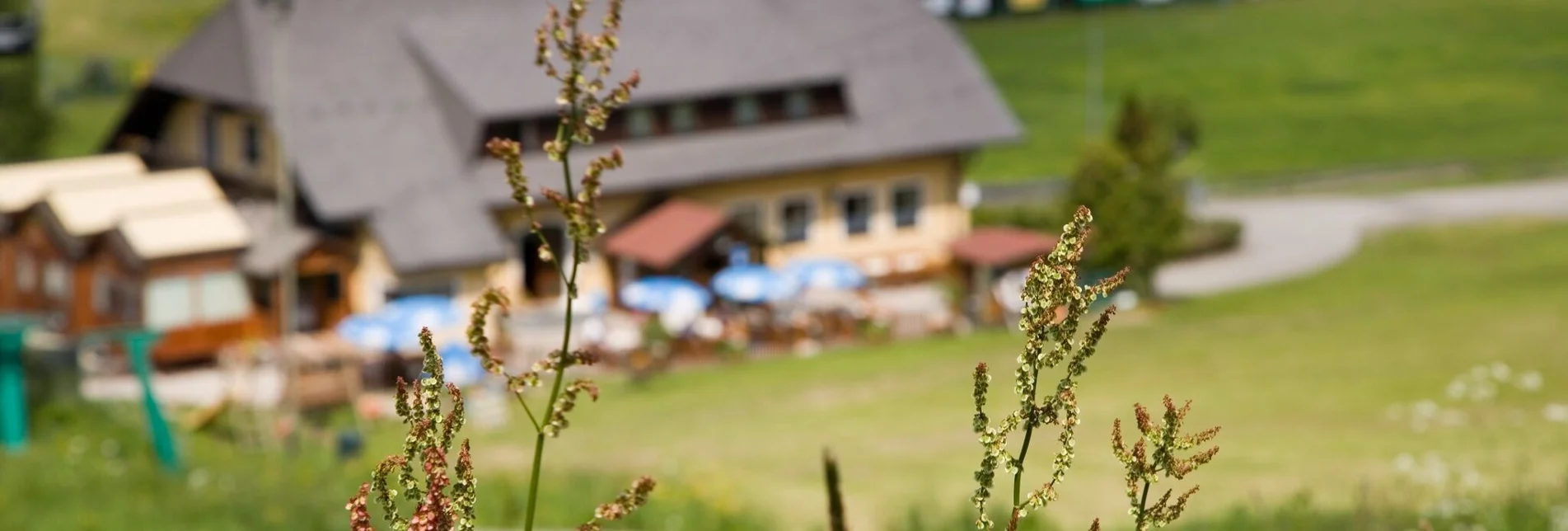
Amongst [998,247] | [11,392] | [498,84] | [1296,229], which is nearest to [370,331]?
[498,84]

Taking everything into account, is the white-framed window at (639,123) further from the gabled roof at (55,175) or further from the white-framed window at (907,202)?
the gabled roof at (55,175)

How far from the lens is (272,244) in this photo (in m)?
41.1

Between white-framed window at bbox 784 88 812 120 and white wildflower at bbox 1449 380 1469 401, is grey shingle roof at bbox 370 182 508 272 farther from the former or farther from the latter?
white wildflower at bbox 1449 380 1469 401

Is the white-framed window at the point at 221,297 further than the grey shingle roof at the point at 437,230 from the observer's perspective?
No

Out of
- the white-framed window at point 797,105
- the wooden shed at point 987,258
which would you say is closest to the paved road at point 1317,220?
the wooden shed at point 987,258

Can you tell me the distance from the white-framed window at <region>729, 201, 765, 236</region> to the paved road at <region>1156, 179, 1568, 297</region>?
910cm

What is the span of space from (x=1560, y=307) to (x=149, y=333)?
2528 centimetres

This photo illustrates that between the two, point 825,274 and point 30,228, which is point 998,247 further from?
point 30,228

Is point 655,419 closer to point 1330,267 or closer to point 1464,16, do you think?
point 1330,267

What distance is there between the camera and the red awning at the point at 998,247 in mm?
44188

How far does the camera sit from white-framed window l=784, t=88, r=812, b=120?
1889 inches

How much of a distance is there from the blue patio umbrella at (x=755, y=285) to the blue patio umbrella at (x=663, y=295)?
55 cm

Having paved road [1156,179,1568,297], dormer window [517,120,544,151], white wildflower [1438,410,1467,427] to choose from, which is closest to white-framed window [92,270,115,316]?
dormer window [517,120,544,151]

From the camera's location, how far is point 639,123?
46.2 metres
